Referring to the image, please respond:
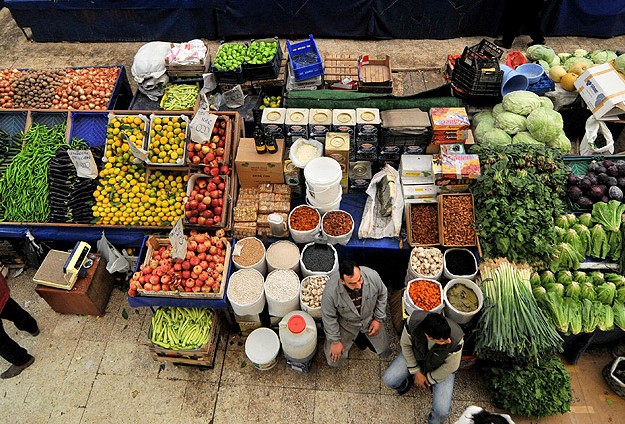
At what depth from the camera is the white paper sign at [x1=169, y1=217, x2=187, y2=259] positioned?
4441 millimetres

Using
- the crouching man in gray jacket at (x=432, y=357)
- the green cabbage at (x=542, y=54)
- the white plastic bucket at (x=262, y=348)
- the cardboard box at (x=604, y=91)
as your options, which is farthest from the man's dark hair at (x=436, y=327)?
the green cabbage at (x=542, y=54)

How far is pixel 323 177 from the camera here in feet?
16.3

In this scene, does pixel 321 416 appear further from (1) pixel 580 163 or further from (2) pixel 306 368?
(1) pixel 580 163

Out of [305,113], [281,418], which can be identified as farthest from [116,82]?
[281,418]

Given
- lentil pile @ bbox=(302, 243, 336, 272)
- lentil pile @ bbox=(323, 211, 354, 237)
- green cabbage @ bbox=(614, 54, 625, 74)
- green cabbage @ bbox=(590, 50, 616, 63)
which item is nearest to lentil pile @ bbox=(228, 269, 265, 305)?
lentil pile @ bbox=(302, 243, 336, 272)

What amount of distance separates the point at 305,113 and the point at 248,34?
4.88m

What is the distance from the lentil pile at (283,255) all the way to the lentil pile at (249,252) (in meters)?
0.12

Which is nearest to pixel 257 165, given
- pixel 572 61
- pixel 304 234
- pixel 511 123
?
pixel 304 234

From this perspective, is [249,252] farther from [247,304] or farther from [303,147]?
[303,147]

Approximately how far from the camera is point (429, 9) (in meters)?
8.92

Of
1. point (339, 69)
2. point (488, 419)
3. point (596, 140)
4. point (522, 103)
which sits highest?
point (522, 103)

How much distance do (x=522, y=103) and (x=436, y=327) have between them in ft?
12.7

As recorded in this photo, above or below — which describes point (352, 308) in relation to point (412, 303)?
above

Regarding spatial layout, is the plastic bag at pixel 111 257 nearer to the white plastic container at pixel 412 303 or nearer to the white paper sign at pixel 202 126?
the white paper sign at pixel 202 126
